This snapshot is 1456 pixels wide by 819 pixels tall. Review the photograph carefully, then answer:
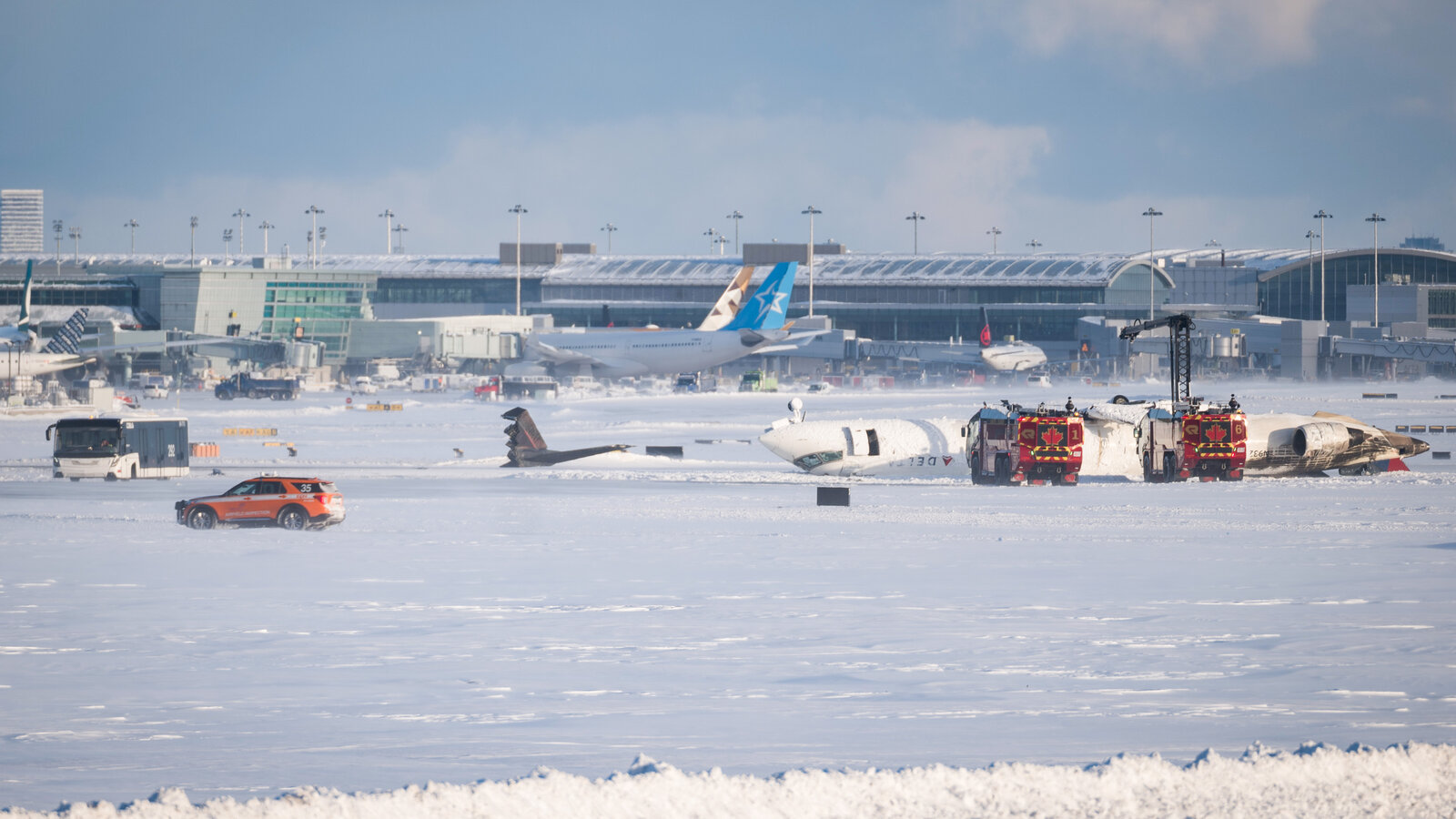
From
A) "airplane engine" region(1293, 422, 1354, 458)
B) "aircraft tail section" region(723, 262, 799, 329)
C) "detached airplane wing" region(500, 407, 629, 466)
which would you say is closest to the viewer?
"airplane engine" region(1293, 422, 1354, 458)

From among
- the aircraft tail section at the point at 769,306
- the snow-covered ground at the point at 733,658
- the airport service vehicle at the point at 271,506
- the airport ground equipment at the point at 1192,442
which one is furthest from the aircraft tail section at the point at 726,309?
the airport service vehicle at the point at 271,506

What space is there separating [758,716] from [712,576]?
11.5 metres

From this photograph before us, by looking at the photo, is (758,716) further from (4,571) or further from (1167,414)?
(1167,414)

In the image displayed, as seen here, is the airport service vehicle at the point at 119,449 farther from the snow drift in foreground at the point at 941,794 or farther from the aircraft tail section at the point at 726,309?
the aircraft tail section at the point at 726,309

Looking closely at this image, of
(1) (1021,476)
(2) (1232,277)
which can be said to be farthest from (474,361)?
(1) (1021,476)

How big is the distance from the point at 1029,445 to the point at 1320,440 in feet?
37.8

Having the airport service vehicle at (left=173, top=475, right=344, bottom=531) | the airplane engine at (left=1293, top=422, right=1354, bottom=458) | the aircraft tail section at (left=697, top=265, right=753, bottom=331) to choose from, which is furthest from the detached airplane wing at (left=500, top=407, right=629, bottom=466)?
the aircraft tail section at (left=697, top=265, right=753, bottom=331)

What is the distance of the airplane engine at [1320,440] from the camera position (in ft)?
167

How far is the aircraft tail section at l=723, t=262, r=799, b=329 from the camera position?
12538cm

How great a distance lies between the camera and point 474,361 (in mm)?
148750

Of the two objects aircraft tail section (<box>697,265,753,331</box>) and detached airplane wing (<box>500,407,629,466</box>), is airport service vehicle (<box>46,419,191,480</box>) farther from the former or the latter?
aircraft tail section (<box>697,265,753,331</box>)

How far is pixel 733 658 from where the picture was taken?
20250 mm

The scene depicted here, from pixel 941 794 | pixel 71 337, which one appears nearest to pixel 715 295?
pixel 71 337

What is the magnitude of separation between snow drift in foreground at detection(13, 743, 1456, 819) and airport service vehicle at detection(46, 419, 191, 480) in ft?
Result: 134
